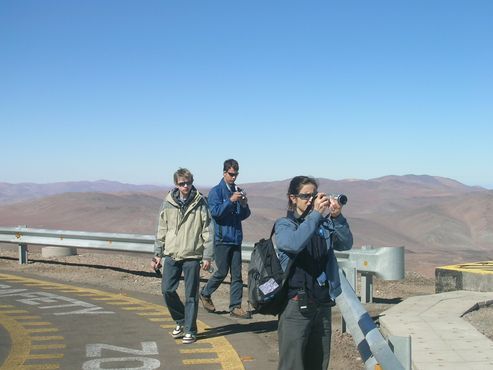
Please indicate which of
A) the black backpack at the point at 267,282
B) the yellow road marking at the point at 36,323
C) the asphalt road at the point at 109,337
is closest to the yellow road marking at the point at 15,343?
the asphalt road at the point at 109,337

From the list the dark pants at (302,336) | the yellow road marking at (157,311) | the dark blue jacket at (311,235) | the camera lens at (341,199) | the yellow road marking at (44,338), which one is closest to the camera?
the dark blue jacket at (311,235)

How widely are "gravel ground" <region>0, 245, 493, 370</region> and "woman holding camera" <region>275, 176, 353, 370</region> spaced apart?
2.12 metres

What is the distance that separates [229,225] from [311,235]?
4.23 m

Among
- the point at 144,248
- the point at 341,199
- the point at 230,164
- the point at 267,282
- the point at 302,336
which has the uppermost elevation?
the point at 230,164

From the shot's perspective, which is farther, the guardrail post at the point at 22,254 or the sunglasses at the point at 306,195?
the guardrail post at the point at 22,254

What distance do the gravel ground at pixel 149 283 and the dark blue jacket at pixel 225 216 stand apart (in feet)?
3.88

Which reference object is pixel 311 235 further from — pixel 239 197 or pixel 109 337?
pixel 109 337

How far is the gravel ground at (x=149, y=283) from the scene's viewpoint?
6.91 m

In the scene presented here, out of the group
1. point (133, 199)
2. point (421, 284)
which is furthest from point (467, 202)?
point (421, 284)

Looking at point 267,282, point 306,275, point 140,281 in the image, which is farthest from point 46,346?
point 140,281

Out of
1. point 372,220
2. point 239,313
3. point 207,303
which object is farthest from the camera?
point 372,220

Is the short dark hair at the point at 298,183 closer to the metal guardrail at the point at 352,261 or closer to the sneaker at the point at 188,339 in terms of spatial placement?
the metal guardrail at the point at 352,261

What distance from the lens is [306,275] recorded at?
13.1ft

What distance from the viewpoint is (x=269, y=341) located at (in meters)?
7.05
